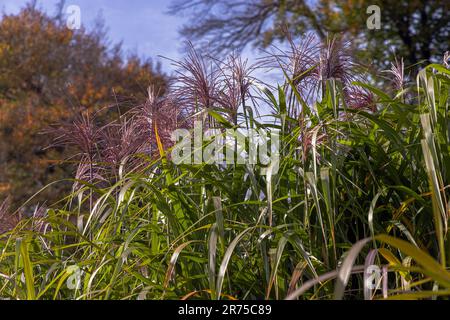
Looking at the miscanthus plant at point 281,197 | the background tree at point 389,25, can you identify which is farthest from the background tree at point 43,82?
the miscanthus plant at point 281,197

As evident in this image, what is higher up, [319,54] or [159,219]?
[319,54]

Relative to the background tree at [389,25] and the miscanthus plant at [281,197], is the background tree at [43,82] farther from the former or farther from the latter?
the miscanthus plant at [281,197]

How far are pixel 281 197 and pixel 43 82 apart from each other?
887 cm

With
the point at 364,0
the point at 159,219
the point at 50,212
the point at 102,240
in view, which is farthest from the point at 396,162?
the point at 364,0

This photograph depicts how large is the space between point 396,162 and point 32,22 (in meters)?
9.33

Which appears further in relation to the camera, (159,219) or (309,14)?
(309,14)

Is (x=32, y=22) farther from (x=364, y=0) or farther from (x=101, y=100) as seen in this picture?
(x=364, y=0)

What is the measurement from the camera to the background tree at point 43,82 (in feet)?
30.1

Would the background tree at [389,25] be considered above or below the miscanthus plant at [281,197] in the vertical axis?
above

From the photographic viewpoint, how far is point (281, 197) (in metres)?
1.86

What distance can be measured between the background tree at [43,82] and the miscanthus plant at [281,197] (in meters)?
7.01

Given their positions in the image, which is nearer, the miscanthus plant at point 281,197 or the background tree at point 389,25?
the miscanthus plant at point 281,197

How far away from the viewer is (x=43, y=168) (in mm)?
9164

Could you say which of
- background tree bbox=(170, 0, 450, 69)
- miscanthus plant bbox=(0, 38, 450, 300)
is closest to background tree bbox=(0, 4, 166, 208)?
background tree bbox=(170, 0, 450, 69)
